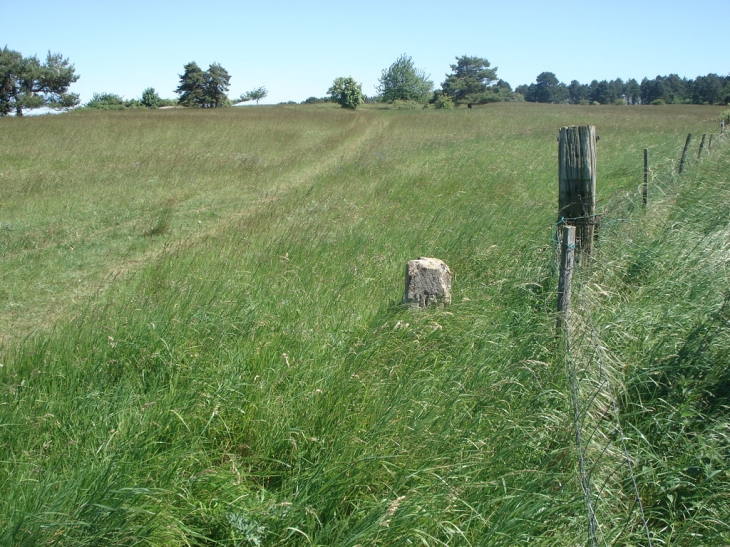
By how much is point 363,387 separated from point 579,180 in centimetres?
242

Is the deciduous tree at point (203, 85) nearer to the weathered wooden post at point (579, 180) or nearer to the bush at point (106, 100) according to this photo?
the bush at point (106, 100)

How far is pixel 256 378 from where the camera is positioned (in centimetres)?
328

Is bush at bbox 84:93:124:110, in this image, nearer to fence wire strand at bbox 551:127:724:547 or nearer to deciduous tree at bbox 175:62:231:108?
A: deciduous tree at bbox 175:62:231:108

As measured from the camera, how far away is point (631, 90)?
439 feet

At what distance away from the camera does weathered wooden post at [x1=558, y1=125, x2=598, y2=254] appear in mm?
4316

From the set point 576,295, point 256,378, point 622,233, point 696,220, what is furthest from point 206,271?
point 696,220

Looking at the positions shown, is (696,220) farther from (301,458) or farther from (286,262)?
(301,458)

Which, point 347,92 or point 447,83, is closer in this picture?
point 347,92

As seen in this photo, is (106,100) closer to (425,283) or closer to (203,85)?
(203,85)

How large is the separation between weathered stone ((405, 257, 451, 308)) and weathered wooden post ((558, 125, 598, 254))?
39.2 inches

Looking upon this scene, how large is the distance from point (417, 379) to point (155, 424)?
56.2 inches

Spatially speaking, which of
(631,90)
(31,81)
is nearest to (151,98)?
(31,81)

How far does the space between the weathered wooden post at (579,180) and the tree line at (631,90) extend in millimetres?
84302

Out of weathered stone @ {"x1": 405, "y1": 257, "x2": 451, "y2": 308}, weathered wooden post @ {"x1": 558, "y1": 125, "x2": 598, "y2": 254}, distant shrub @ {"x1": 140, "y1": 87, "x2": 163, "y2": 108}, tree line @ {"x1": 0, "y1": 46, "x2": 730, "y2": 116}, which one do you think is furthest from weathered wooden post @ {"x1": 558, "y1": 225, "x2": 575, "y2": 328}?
distant shrub @ {"x1": 140, "y1": 87, "x2": 163, "y2": 108}
